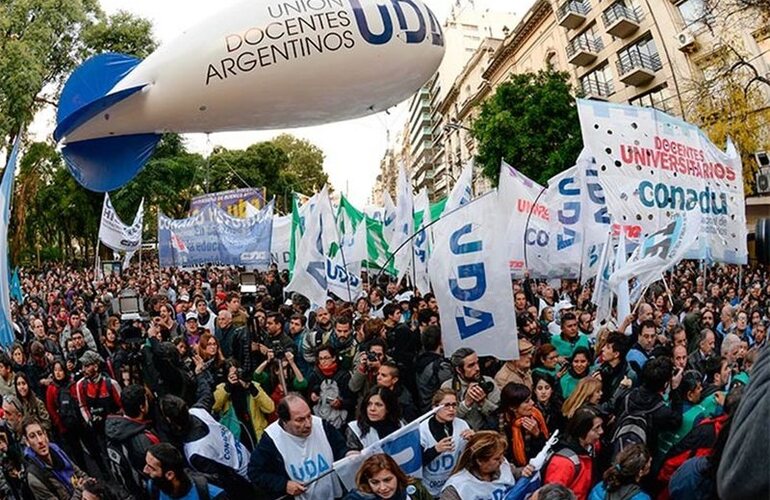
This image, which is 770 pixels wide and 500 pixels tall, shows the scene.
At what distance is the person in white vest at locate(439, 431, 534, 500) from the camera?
131 inches

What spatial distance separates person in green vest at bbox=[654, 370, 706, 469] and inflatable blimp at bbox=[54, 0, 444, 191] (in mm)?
4962

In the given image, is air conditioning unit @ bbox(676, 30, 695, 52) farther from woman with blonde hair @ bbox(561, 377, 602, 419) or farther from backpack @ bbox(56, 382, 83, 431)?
backpack @ bbox(56, 382, 83, 431)

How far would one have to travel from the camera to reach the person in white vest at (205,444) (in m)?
Answer: 4.09

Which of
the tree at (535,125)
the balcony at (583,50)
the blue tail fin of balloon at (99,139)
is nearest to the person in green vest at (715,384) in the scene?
the blue tail fin of balloon at (99,139)

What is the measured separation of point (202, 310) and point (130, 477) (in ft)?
17.5

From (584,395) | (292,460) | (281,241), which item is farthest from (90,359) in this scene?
(281,241)

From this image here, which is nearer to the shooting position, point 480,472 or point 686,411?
point 480,472

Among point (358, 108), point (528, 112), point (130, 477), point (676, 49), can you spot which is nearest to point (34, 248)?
point (528, 112)

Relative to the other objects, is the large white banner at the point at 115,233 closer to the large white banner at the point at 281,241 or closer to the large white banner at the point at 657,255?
the large white banner at the point at 281,241

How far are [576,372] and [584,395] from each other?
37.5 inches

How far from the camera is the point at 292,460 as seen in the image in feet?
12.3

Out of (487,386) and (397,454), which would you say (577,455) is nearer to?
(397,454)

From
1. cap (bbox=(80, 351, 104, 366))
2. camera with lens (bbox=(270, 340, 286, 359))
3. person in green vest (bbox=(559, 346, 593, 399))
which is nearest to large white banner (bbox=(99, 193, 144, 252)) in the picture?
camera with lens (bbox=(270, 340, 286, 359))

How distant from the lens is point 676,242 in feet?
23.6
